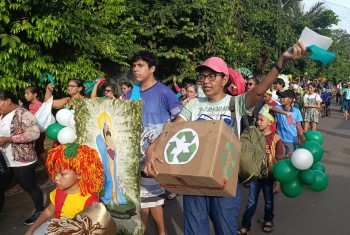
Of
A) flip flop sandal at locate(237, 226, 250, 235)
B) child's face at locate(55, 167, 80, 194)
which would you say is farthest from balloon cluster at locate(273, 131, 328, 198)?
child's face at locate(55, 167, 80, 194)

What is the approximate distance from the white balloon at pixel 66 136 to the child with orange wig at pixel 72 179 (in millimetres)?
2049

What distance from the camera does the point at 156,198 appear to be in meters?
3.43

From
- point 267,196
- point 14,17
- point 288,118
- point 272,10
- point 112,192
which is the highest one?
point 272,10

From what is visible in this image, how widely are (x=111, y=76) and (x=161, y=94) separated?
7740mm

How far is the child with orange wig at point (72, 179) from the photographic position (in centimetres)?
249

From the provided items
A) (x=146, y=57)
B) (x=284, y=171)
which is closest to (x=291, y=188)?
(x=284, y=171)

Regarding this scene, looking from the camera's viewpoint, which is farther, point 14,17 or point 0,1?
point 14,17

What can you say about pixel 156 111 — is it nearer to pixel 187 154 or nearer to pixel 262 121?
pixel 187 154

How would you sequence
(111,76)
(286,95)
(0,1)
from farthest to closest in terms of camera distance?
(111,76) → (286,95) → (0,1)

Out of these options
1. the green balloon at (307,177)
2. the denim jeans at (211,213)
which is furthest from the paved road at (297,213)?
the denim jeans at (211,213)

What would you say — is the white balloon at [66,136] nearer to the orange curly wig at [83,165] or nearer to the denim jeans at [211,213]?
the orange curly wig at [83,165]

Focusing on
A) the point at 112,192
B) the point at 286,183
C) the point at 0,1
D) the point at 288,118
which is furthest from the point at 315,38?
the point at 0,1

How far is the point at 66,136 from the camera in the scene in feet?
15.3

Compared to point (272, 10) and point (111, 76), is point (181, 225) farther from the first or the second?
point (272, 10)
